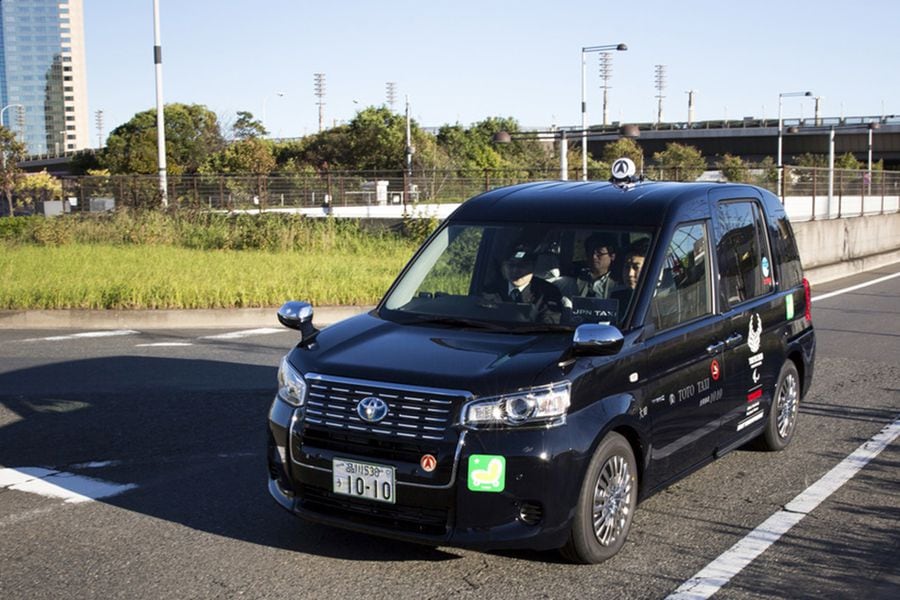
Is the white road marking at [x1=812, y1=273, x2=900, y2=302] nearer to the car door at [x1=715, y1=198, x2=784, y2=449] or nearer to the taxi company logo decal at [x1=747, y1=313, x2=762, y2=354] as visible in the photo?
the car door at [x1=715, y1=198, x2=784, y2=449]

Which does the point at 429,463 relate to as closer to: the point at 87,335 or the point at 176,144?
the point at 87,335

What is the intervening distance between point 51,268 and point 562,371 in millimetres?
15650

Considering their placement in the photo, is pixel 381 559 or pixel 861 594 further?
pixel 381 559

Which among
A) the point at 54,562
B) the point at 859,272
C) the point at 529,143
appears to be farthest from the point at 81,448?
the point at 529,143

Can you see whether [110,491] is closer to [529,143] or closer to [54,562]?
[54,562]

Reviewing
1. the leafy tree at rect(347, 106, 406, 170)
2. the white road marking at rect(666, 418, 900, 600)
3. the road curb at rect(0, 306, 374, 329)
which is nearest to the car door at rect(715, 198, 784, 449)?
the white road marking at rect(666, 418, 900, 600)

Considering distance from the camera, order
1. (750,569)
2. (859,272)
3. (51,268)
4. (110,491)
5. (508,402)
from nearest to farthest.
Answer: (508,402)
(750,569)
(110,491)
(51,268)
(859,272)

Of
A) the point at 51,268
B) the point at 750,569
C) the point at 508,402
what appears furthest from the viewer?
the point at 51,268

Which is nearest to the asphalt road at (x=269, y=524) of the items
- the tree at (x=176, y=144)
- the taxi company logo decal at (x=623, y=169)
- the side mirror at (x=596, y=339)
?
the side mirror at (x=596, y=339)

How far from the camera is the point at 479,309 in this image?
6.02 meters

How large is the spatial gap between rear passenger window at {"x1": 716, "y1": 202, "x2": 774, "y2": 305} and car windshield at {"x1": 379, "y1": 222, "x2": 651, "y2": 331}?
37.9 inches

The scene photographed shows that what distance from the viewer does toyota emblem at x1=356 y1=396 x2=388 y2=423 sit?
5.00 meters

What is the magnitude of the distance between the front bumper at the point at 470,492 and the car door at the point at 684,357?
0.88 metres

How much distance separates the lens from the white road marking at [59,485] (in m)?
6.59
